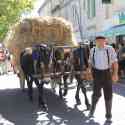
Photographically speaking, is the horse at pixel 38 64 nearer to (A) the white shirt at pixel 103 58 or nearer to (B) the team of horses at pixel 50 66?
(B) the team of horses at pixel 50 66

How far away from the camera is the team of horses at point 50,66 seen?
13.3 metres

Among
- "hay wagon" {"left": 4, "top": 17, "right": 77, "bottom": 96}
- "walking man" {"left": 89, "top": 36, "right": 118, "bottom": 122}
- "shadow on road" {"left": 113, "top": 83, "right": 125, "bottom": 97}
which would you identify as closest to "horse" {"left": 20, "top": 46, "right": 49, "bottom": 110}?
"hay wagon" {"left": 4, "top": 17, "right": 77, "bottom": 96}

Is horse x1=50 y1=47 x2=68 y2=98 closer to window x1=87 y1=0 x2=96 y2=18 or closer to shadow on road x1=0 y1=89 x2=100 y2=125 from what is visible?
shadow on road x1=0 y1=89 x2=100 y2=125

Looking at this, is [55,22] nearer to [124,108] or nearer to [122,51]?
[124,108]

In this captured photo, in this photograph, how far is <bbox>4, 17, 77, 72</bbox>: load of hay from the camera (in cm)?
1527

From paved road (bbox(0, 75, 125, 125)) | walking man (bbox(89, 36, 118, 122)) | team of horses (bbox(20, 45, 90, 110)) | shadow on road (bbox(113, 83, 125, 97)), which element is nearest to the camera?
walking man (bbox(89, 36, 118, 122))

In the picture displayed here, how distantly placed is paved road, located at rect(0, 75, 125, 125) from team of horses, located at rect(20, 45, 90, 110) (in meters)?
0.39

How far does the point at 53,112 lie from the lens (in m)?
12.8

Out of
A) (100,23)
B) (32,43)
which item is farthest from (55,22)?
(100,23)

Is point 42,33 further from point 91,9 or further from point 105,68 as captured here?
point 91,9

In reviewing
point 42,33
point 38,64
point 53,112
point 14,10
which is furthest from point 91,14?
point 53,112

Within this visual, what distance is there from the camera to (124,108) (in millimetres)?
13031

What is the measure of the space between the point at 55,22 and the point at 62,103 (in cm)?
250

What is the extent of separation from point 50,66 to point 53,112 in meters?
1.37
